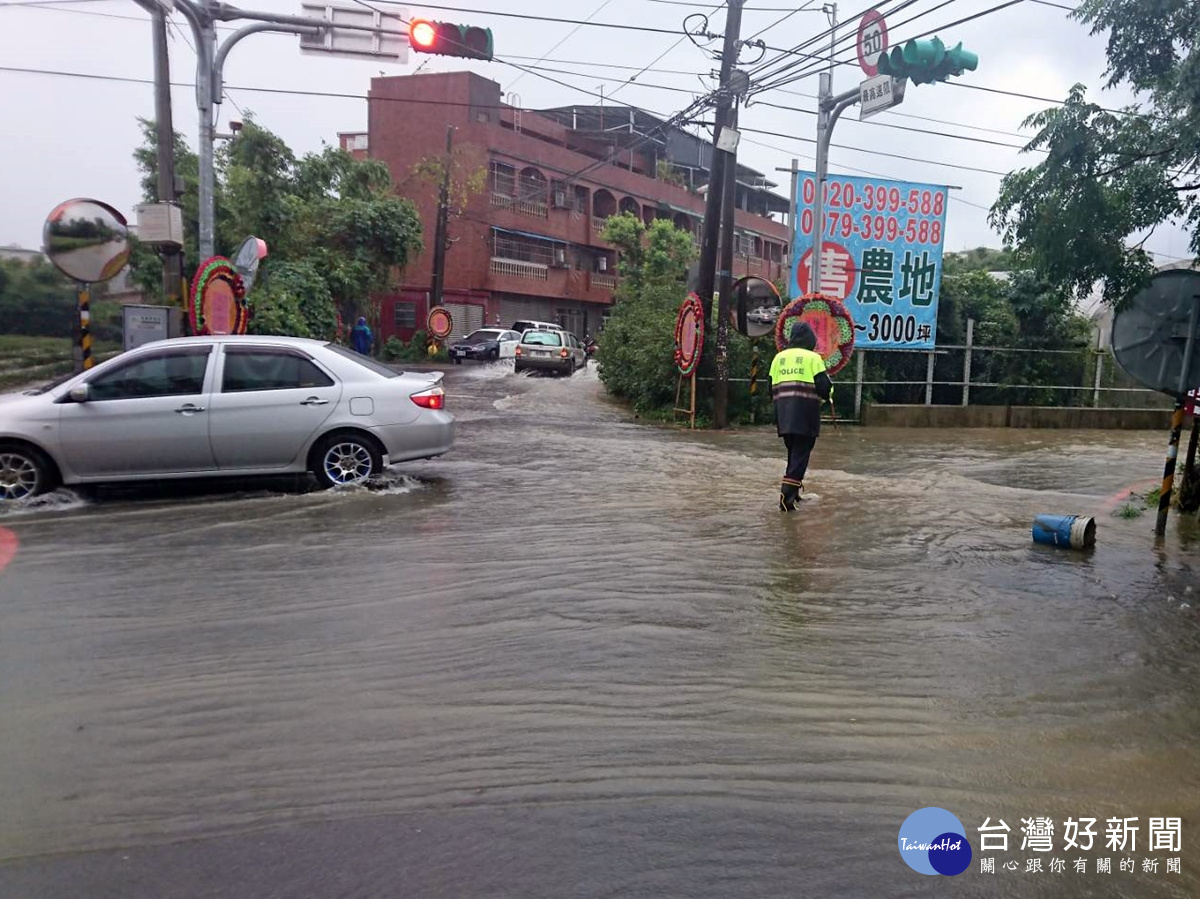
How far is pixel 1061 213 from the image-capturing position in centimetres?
774

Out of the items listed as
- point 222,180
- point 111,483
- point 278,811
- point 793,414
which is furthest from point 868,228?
point 222,180

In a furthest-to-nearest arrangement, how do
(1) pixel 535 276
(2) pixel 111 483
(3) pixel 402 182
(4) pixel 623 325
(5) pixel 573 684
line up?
1. (1) pixel 535 276
2. (3) pixel 402 182
3. (4) pixel 623 325
4. (2) pixel 111 483
5. (5) pixel 573 684

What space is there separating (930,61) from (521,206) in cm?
3214

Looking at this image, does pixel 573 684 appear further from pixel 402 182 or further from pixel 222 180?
pixel 402 182

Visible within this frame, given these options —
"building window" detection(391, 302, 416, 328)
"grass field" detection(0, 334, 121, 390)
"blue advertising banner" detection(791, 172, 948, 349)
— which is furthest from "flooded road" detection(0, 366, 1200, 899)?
"building window" detection(391, 302, 416, 328)

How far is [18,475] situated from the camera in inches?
333

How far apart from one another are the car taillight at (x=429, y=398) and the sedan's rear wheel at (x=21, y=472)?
3.27 m

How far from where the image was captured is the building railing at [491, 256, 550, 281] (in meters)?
41.4

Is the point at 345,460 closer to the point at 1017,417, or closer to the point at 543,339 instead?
the point at 1017,417

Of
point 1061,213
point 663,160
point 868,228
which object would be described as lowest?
point 1061,213

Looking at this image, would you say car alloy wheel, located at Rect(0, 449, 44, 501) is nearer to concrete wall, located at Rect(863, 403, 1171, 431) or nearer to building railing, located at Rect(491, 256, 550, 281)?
concrete wall, located at Rect(863, 403, 1171, 431)

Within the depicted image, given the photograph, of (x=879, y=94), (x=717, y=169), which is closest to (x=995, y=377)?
(x=717, y=169)

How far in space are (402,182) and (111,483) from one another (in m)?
32.4

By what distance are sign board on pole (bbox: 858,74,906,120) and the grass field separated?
13.5 metres
